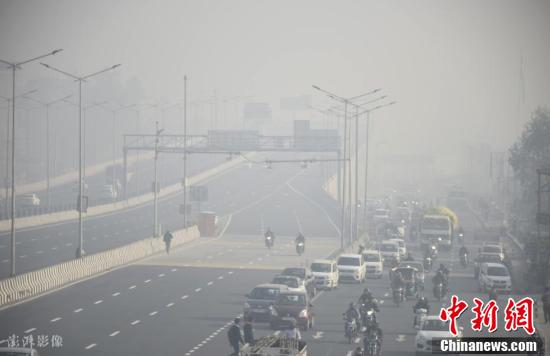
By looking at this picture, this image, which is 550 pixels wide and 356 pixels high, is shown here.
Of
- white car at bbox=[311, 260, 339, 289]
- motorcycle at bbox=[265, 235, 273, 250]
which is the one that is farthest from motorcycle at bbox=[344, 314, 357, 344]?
motorcycle at bbox=[265, 235, 273, 250]

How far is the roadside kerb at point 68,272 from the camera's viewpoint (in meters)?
57.3

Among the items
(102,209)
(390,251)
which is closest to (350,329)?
(390,251)

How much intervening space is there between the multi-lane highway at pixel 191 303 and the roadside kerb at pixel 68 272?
0.78 metres

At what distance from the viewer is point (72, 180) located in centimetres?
17525

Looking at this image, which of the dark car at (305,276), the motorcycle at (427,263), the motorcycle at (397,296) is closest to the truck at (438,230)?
the motorcycle at (427,263)

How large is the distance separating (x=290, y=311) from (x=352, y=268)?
20.9 meters

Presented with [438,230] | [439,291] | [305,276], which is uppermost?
[438,230]

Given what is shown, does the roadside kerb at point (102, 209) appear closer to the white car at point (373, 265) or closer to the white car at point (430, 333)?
the white car at point (373, 265)

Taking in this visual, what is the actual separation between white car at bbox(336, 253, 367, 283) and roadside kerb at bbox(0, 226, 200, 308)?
13282 mm

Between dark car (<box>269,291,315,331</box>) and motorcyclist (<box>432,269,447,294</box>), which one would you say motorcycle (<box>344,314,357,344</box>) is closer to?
dark car (<box>269,291,315,331</box>)

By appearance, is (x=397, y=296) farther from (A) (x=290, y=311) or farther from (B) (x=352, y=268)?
(A) (x=290, y=311)

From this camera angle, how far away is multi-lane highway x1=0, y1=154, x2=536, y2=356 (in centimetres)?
4609

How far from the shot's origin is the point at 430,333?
143 ft

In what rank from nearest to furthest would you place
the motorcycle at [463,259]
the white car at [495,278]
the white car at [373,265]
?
1. the white car at [495,278]
2. the white car at [373,265]
3. the motorcycle at [463,259]
